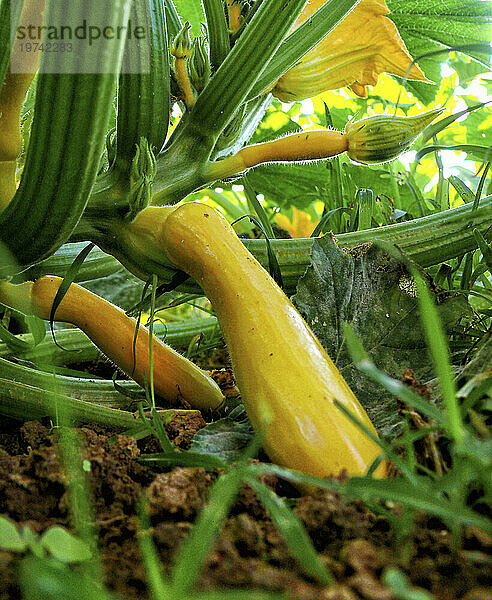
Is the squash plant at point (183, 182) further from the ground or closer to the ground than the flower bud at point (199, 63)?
closer to the ground

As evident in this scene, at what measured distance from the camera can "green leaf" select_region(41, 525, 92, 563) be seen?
398mm

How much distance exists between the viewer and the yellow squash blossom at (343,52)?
1.18m

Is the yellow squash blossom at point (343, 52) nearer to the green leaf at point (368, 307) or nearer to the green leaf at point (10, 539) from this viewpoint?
the green leaf at point (368, 307)

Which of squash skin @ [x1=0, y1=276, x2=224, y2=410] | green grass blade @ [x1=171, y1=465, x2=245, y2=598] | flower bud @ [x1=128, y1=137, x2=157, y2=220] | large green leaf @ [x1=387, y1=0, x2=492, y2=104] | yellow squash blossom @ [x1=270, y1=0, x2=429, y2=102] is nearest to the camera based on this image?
green grass blade @ [x1=171, y1=465, x2=245, y2=598]

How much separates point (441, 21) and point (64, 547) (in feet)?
5.06

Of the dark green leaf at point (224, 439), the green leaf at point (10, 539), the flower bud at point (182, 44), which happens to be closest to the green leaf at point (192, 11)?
the flower bud at point (182, 44)

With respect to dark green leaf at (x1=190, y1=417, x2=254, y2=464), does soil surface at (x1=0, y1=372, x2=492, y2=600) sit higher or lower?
higher

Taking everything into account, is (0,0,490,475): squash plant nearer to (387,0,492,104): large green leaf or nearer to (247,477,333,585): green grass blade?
(247,477,333,585): green grass blade

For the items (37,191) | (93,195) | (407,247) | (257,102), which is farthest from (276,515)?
(257,102)

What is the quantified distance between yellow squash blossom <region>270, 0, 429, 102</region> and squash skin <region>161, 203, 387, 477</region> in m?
0.46

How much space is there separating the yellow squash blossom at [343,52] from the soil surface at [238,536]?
80cm

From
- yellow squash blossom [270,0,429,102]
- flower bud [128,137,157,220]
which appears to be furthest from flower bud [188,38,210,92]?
yellow squash blossom [270,0,429,102]

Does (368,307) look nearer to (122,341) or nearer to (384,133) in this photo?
(384,133)

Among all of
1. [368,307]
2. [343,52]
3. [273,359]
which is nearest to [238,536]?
[273,359]
